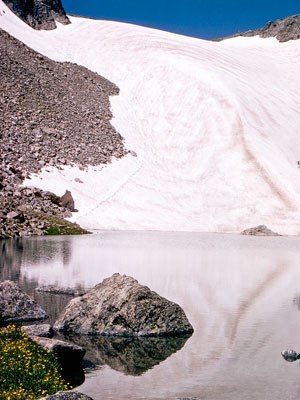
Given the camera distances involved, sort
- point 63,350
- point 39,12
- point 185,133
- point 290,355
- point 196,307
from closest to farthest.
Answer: point 63,350 → point 290,355 → point 196,307 → point 185,133 → point 39,12

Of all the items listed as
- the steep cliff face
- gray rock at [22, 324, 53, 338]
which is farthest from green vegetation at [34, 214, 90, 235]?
the steep cliff face

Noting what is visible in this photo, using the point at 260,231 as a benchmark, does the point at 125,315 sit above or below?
below

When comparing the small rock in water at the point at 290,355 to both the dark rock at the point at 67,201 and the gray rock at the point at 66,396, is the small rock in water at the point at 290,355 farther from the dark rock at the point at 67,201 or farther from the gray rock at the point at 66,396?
the dark rock at the point at 67,201

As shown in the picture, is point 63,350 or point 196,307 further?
point 196,307

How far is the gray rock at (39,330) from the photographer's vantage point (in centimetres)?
2031

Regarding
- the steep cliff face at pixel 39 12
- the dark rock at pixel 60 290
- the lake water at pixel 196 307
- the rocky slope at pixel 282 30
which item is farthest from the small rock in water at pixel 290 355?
the rocky slope at pixel 282 30

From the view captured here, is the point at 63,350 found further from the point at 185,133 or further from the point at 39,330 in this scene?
the point at 185,133

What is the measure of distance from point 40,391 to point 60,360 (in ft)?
10.6

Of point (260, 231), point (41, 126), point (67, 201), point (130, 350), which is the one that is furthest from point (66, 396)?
point (41, 126)

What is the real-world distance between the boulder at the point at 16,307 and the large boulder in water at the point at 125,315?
1.47 meters

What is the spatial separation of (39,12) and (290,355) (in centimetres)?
12326

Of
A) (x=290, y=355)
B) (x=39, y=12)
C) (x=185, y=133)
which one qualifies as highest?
(x=39, y=12)

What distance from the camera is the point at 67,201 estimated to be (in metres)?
68.4

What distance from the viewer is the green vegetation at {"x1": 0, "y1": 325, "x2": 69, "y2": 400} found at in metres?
14.9
